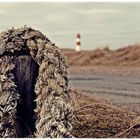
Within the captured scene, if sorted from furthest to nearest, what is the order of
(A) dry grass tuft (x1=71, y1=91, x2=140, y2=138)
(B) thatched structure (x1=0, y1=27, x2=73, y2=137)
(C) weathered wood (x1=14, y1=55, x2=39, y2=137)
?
(A) dry grass tuft (x1=71, y1=91, x2=140, y2=138) → (C) weathered wood (x1=14, y1=55, x2=39, y2=137) → (B) thatched structure (x1=0, y1=27, x2=73, y2=137)

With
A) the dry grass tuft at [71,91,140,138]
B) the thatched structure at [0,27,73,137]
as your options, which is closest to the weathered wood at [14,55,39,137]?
the thatched structure at [0,27,73,137]

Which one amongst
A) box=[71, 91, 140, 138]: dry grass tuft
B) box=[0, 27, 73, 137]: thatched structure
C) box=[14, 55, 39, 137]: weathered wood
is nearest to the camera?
box=[0, 27, 73, 137]: thatched structure

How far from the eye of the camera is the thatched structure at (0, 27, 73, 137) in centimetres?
520

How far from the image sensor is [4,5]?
19.6ft

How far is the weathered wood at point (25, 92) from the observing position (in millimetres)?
5363

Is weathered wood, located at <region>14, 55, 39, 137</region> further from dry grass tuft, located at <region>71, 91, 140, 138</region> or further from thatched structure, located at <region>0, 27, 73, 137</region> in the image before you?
dry grass tuft, located at <region>71, 91, 140, 138</region>

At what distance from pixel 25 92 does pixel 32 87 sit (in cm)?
7

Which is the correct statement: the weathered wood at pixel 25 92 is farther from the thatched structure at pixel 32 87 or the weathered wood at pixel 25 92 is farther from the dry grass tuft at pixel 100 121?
the dry grass tuft at pixel 100 121

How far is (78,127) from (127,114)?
1.18m

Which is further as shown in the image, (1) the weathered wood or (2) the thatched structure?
(1) the weathered wood

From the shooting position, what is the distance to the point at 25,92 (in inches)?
214

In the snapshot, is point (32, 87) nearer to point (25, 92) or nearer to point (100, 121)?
point (25, 92)

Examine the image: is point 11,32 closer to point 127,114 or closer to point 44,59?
point 44,59

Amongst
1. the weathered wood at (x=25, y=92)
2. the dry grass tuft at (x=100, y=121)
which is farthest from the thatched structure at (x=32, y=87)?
the dry grass tuft at (x=100, y=121)
